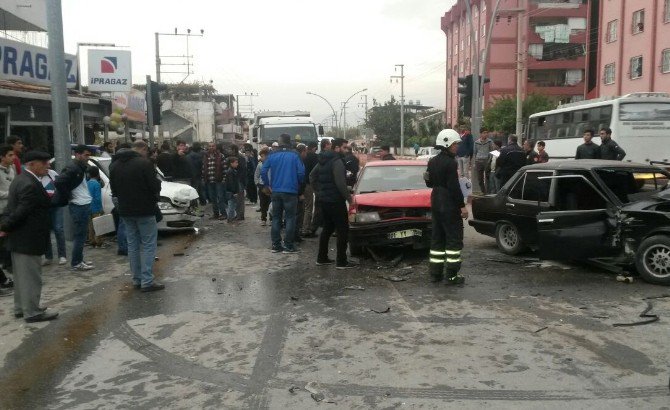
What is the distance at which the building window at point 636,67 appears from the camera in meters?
39.9

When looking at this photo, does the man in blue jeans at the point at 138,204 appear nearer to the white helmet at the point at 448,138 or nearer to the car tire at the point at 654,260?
the white helmet at the point at 448,138

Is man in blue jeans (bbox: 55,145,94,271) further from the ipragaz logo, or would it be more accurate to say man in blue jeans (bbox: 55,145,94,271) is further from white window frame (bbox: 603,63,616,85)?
white window frame (bbox: 603,63,616,85)

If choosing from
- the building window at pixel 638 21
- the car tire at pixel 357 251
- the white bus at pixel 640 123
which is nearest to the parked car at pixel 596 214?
the car tire at pixel 357 251

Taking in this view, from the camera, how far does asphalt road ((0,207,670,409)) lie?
4293 mm

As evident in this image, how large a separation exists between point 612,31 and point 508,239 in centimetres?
4080

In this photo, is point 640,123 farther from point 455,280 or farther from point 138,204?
point 138,204

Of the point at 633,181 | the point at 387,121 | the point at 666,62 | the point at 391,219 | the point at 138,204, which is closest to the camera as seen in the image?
the point at 138,204

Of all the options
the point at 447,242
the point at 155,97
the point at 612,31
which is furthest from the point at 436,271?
the point at 612,31

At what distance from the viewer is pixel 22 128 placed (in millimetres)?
15234

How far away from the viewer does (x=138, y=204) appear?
743 centimetres

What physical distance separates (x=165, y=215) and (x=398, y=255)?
5.08m

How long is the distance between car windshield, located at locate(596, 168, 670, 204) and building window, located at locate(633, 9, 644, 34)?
37.1 metres

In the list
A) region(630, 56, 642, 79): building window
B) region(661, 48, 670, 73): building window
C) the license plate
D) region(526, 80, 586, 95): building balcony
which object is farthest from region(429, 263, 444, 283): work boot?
region(526, 80, 586, 95): building balcony

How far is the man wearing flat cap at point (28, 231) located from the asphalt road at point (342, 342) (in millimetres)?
240
